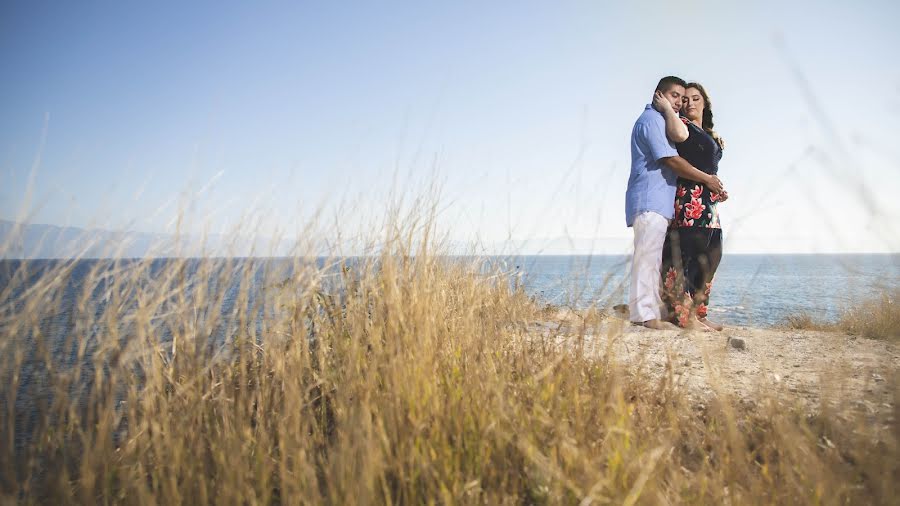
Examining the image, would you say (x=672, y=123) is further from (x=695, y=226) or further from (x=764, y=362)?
(x=764, y=362)

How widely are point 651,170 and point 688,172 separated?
0.29m

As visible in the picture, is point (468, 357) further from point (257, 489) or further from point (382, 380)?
point (257, 489)

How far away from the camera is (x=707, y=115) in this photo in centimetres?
481

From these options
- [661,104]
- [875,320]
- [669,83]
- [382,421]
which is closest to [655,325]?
[661,104]

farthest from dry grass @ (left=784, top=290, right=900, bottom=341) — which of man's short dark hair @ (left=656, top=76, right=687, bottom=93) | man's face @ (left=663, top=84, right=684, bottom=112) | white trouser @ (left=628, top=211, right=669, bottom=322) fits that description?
man's short dark hair @ (left=656, top=76, right=687, bottom=93)

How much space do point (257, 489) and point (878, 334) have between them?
5.34 m

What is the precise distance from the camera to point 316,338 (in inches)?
95.8

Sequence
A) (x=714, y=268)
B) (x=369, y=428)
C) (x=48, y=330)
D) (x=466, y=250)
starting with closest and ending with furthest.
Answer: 1. (x=369, y=428)
2. (x=48, y=330)
3. (x=466, y=250)
4. (x=714, y=268)

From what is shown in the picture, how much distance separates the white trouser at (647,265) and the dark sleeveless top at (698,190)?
9.6 inches

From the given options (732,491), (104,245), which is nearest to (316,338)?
(104,245)

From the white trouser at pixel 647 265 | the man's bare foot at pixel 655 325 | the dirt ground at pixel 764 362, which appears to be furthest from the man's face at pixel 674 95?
the dirt ground at pixel 764 362

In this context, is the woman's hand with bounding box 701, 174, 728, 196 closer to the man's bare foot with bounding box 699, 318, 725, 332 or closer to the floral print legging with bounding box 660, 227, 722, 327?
the floral print legging with bounding box 660, 227, 722, 327

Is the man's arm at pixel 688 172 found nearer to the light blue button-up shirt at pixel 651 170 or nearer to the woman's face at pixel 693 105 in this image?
the light blue button-up shirt at pixel 651 170

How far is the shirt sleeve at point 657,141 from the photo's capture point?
13.6 feet
